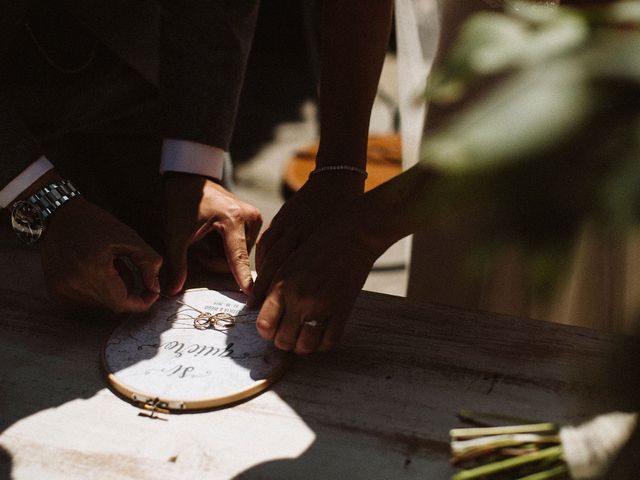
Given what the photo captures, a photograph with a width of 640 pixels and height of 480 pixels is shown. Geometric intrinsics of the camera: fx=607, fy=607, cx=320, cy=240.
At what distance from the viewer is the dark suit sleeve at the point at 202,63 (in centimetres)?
132

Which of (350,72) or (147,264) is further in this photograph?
(350,72)

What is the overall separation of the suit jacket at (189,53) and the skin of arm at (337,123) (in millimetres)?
242

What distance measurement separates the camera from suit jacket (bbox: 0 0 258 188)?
1301 millimetres

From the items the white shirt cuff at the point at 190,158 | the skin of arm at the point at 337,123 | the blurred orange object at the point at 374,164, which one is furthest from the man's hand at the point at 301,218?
the blurred orange object at the point at 374,164

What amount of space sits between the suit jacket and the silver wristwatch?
335 mm

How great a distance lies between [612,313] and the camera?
1.23 m

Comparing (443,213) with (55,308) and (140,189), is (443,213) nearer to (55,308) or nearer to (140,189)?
(55,308)

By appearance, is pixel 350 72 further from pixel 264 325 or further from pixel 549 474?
pixel 549 474

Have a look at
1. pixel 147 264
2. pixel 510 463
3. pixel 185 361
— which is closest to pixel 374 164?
pixel 147 264

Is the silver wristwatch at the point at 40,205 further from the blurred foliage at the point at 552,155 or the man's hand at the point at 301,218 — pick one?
the blurred foliage at the point at 552,155

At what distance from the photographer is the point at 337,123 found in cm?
118

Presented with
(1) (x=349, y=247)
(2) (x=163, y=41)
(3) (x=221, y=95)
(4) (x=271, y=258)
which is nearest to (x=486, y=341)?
(1) (x=349, y=247)

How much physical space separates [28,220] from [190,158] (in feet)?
1.17

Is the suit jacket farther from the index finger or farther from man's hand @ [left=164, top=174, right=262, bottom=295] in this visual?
the index finger
